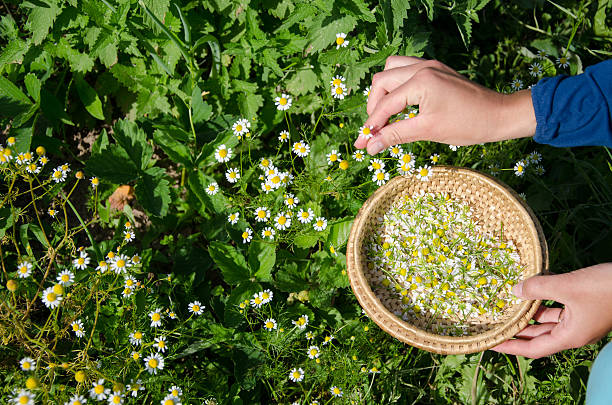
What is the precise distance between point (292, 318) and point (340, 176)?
707 mm

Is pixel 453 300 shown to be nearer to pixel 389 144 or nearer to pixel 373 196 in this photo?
pixel 373 196

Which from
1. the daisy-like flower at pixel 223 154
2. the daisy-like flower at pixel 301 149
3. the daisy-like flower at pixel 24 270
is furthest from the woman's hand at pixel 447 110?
the daisy-like flower at pixel 24 270

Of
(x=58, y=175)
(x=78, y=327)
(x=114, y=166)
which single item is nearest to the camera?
(x=78, y=327)

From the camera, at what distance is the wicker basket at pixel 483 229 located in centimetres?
187

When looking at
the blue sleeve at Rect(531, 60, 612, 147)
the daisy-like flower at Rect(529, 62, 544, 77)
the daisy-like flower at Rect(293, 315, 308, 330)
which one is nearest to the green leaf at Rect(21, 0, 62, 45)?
the daisy-like flower at Rect(293, 315, 308, 330)

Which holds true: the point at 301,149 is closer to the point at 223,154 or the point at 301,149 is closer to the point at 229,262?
the point at 223,154

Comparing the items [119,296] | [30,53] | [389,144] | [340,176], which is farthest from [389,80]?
[30,53]

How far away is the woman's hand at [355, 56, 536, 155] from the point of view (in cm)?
159

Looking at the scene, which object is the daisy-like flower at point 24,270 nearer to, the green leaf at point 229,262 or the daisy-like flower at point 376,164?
the green leaf at point 229,262

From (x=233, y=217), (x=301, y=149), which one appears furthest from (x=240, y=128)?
(x=233, y=217)

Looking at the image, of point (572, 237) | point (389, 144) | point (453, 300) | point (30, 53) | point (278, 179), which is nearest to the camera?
point (389, 144)

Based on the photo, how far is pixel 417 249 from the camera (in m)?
2.19

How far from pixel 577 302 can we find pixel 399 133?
2.86ft

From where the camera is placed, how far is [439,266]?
215 cm
